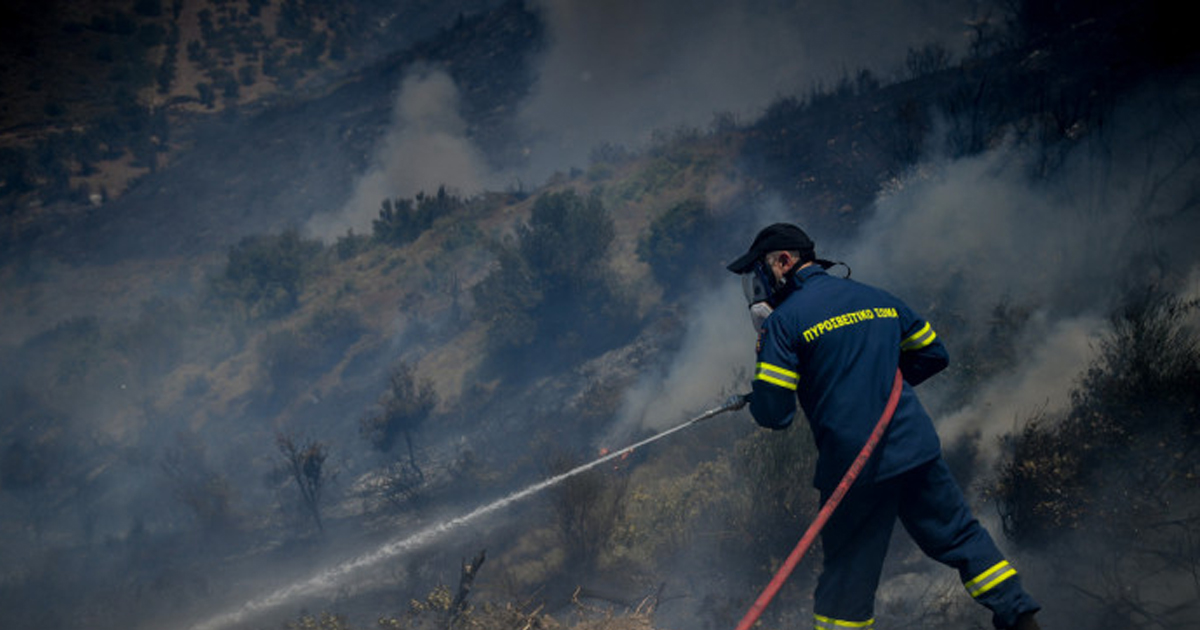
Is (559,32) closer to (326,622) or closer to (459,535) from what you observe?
(459,535)

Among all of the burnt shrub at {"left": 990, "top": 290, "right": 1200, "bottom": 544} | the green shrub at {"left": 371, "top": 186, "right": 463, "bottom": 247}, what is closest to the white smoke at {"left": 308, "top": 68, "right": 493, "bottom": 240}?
the green shrub at {"left": 371, "top": 186, "right": 463, "bottom": 247}

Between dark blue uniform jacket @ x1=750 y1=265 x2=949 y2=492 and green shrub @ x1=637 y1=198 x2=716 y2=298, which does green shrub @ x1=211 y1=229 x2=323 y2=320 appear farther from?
dark blue uniform jacket @ x1=750 y1=265 x2=949 y2=492

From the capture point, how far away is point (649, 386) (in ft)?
38.6

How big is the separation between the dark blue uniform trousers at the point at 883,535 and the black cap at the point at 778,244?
1.21 m

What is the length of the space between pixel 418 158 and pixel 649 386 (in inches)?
1115

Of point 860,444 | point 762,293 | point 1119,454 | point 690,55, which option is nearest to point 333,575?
point 762,293

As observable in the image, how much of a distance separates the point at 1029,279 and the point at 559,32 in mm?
35684

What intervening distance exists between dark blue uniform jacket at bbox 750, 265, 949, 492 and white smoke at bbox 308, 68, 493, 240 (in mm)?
30944

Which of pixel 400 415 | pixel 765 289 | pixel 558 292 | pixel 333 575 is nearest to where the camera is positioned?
pixel 765 289

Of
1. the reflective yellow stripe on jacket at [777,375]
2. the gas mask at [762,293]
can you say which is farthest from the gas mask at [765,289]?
the reflective yellow stripe on jacket at [777,375]

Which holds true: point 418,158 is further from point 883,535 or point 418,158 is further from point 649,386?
point 883,535

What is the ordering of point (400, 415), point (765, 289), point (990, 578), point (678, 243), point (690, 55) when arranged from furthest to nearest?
point (690, 55), point (678, 243), point (400, 415), point (765, 289), point (990, 578)

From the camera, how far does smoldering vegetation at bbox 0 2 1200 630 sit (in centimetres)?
473

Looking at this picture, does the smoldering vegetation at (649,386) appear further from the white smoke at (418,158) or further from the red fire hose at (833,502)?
the white smoke at (418,158)
